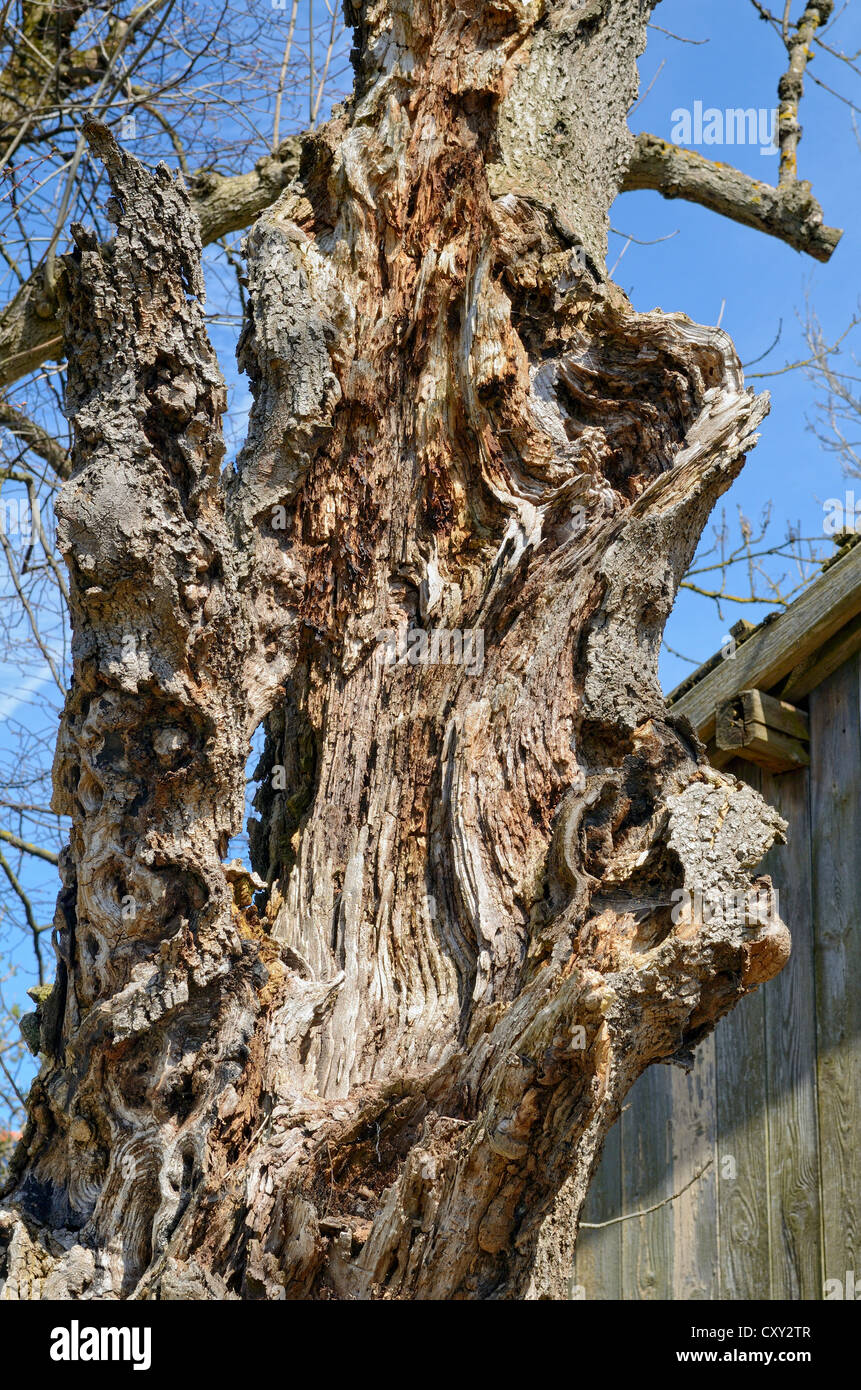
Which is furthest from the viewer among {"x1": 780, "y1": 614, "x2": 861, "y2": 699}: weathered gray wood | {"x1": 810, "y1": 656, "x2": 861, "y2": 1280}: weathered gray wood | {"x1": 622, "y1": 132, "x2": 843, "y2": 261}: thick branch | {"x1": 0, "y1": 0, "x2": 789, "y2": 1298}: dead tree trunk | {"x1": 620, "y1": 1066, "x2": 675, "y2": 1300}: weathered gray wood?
{"x1": 622, "y1": 132, "x2": 843, "y2": 261}: thick branch

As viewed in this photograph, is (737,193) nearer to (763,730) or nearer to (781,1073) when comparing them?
(763,730)

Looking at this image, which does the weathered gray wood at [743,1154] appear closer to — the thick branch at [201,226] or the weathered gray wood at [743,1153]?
the weathered gray wood at [743,1153]

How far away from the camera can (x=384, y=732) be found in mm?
2533

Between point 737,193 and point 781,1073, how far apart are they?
12.0 ft

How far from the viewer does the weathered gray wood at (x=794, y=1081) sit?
3955mm

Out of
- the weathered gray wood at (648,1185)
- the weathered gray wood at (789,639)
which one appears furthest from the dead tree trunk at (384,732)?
the weathered gray wood at (648,1185)

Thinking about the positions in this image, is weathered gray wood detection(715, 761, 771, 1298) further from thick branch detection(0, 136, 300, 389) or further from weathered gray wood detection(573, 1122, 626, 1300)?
thick branch detection(0, 136, 300, 389)

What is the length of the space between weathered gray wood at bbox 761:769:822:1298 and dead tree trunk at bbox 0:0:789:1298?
80.8 inches

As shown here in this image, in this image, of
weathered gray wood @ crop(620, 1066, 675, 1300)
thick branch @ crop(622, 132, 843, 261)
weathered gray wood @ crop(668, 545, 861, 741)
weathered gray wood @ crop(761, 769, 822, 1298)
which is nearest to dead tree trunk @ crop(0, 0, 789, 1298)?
weathered gray wood @ crop(668, 545, 861, 741)

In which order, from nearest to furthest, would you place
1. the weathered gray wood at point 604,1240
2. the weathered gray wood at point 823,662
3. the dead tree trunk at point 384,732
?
the dead tree trunk at point 384,732 → the weathered gray wood at point 823,662 → the weathered gray wood at point 604,1240

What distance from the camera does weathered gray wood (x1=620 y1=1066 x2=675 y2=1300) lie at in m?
4.44
